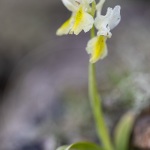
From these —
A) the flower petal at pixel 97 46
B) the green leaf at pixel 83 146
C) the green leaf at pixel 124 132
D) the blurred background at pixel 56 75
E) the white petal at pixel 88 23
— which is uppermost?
the blurred background at pixel 56 75

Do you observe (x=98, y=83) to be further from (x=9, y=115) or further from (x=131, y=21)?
(x=131, y=21)

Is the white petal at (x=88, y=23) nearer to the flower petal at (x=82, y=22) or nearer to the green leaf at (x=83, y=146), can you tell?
the flower petal at (x=82, y=22)

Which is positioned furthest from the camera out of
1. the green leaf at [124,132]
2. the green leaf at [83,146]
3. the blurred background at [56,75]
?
the blurred background at [56,75]

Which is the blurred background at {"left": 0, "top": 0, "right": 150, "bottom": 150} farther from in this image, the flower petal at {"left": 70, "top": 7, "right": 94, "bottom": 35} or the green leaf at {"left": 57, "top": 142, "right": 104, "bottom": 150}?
the flower petal at {"left": 70, "top": 7, "right": 94, "bottom": 35}

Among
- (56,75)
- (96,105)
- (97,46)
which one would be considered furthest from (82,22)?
(56,75)

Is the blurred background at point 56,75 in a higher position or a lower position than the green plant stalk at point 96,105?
higher

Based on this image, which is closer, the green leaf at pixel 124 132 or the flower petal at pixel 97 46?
the flower petal at pixel 97 46

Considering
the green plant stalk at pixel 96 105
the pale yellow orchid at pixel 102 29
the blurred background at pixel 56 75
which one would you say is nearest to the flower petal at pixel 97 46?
the pale yellow orchid at pixel 102 29
